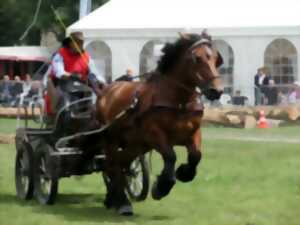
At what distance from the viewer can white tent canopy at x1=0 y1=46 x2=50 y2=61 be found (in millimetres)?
48594

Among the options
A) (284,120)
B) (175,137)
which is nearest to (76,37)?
(175,137)

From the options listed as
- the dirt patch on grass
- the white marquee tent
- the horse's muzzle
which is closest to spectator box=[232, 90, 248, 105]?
the white marquee tent

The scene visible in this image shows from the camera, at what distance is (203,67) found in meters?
9.98

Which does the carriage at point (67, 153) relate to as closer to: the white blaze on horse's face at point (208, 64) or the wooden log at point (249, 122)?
the white blaze on horse's face at point (208, 64)

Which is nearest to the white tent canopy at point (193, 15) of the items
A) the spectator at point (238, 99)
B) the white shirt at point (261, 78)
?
the white shirt at point (261, 78)

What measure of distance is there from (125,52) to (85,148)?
1924 cm

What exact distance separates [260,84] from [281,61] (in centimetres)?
280

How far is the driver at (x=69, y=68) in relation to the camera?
38.9 ft

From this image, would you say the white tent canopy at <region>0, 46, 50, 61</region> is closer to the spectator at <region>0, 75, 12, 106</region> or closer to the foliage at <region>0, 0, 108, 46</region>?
the foliage at <region>0, 0, 108, 46</region>

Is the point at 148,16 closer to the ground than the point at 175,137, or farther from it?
farther from it

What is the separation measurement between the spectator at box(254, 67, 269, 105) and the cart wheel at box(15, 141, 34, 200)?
15.3 meters

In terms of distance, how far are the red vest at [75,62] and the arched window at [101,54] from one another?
19.0 m

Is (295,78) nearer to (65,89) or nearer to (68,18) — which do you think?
(65,89)

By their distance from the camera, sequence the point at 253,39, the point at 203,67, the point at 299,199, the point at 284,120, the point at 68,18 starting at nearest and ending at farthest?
the point at 203,67 → the point at 299,199 → the point at 284,120 → the point at 253,39 → the point at 68,18
